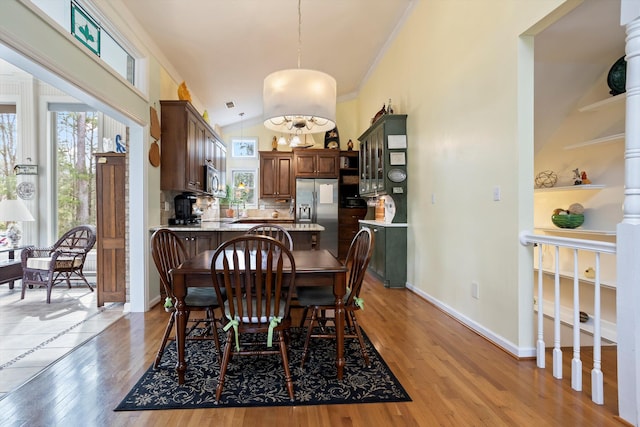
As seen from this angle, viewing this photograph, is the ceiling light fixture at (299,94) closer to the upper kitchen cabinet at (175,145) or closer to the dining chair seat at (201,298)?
the dining chair seat at (201,298)

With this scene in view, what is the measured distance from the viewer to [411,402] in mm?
1854

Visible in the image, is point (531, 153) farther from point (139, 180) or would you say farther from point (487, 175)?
point (139, 180)

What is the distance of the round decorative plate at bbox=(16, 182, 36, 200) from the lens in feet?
16.3

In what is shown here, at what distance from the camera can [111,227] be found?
12.2ft

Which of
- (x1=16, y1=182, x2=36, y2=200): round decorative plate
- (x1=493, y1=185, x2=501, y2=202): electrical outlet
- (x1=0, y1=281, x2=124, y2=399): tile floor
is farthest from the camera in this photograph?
(x1=16, y1=182, x2=36, y2=200): round decorative plate

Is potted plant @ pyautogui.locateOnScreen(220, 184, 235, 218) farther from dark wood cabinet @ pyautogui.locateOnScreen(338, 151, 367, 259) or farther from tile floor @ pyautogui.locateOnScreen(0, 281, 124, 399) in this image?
tile floor @ pyautogui.locateOnScreen(0, 281, 124, 399)

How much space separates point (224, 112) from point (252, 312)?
19.1 ft

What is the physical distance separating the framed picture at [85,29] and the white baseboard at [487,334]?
4.00 m

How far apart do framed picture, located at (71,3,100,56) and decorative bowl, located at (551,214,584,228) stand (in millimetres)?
4582

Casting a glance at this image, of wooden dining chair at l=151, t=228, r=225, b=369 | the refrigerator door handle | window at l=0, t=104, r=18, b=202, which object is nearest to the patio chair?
window at l=0, t=104, r=18, b=202

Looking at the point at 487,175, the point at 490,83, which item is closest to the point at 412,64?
the point at 490,83

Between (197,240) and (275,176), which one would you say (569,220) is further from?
(275,176)

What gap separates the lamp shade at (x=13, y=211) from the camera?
14.4ft

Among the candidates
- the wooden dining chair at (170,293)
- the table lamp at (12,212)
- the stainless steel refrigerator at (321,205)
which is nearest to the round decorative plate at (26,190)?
the table lamp at (12,212)
